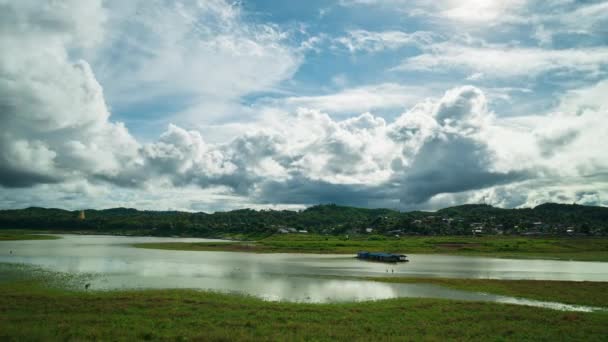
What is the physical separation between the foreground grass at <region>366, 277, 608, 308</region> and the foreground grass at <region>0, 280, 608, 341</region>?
8525 mm

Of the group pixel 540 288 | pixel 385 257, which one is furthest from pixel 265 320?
pixel 385 257

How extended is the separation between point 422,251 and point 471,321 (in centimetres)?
9780

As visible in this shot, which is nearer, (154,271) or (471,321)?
(471,321)

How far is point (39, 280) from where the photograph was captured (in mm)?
48000

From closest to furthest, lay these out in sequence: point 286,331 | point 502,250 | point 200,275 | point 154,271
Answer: point 286,331, point 200,275, point 154,271, point 502,250

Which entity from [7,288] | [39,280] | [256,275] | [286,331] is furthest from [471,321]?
[39,280]

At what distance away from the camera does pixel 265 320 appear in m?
29.0

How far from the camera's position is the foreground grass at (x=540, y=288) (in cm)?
4189

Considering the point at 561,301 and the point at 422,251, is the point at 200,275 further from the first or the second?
the point at 422,251

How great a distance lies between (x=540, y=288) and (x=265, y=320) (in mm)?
35989

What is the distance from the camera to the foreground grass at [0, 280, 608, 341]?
82.0 feet

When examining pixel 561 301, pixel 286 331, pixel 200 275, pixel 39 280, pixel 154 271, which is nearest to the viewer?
pixel 286 331

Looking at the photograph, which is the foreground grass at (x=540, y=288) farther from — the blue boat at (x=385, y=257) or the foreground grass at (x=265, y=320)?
the blue boat at (x=385, y=257)

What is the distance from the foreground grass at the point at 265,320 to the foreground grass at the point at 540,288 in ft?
28.0
